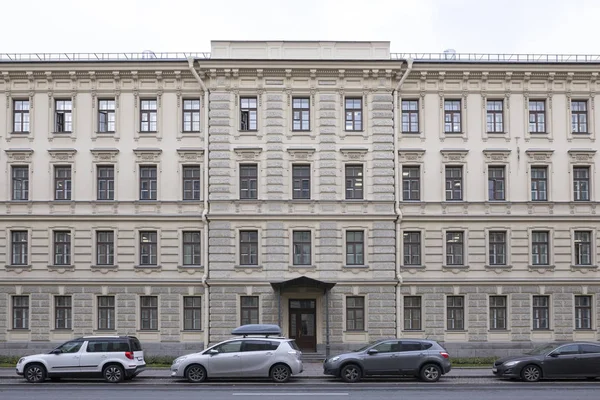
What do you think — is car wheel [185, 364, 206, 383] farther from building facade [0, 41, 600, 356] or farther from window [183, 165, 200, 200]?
window [183, 165, 200, 200]

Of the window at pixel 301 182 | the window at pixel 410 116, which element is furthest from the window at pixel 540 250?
the window at pixel 301 182

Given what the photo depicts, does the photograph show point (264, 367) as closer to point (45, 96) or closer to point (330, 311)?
point (330, 311)

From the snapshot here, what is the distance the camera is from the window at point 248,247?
34.6 meters

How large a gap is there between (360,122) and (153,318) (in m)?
14.4

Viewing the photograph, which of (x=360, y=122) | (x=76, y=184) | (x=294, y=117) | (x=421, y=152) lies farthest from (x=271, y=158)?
(x=76, y=184)

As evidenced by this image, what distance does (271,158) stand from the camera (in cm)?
3469

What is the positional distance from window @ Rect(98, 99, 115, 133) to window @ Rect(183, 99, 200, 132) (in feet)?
12.1

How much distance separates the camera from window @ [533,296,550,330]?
113 ft

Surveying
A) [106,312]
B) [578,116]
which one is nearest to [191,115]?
[106,312]

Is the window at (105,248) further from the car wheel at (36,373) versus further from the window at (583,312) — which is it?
the window at (583,312)

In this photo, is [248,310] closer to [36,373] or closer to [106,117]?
[36,373]

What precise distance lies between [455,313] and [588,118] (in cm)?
1214

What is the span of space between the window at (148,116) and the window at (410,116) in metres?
12.7

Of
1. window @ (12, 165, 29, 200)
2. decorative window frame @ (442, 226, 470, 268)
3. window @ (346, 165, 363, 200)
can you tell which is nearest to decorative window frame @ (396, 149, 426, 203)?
window @ (346, 165, 363, 200)
